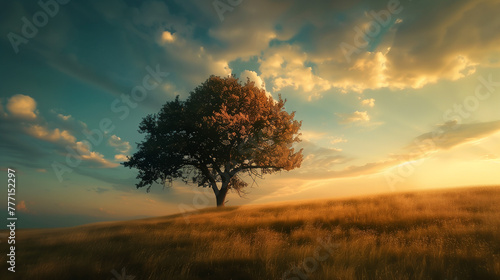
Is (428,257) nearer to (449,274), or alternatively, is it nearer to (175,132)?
(449,274)

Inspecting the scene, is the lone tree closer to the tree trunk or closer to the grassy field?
the tree trunk

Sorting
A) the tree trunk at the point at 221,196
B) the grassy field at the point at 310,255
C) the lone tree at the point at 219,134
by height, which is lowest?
the grassy field at the point at 310,255

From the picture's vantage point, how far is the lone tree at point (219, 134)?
23250mm

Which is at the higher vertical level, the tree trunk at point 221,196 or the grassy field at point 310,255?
the tree trunk at point 221,196

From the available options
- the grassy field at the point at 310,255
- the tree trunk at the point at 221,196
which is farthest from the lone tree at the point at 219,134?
the grassy field at the point at 310,255

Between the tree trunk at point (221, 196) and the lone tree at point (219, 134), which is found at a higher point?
the lone tree at point (219, 134)

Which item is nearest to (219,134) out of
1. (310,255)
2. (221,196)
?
(221,196)

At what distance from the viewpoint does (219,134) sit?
23.2 m

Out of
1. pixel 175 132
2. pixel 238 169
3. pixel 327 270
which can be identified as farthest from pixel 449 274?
pixel 175 132

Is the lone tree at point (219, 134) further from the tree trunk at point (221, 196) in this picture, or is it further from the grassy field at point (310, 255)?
the grassy field at point (310, 255)

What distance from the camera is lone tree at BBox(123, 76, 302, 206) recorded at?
76.3ft

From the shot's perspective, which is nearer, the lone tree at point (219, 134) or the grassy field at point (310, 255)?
the grassy field at point (310, 255)

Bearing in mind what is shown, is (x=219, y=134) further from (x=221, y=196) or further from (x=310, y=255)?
(x=310, y=255)

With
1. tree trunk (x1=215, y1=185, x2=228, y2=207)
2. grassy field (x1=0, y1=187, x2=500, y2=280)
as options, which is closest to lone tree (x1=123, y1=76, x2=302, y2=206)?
tree trunk (x1=215, y1=185, x2=228, y2=207)
